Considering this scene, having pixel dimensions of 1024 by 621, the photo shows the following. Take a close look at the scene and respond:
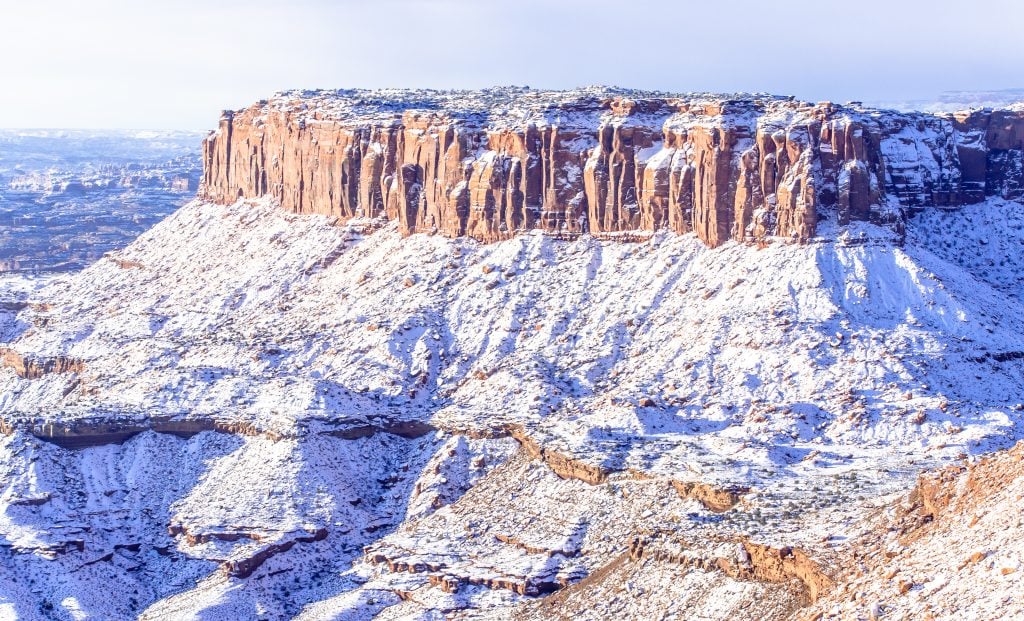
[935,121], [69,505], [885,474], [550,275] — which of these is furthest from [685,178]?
[69,505]

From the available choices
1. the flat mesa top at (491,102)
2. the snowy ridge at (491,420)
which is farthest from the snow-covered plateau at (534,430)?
the flat mesa top at (491,102)

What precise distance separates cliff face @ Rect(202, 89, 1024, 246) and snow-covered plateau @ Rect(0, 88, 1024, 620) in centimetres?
179

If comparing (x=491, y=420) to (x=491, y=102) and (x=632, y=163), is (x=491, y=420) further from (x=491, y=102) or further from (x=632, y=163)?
(x=491, y=102)

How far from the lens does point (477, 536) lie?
92.1 meters

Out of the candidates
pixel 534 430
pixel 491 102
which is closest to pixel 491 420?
pixel 534 430

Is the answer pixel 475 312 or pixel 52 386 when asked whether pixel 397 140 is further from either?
pixel 52 386

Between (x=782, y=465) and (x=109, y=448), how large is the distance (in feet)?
137

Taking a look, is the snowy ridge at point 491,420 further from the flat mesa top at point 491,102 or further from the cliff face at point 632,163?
the flat mesa top at point 491,102

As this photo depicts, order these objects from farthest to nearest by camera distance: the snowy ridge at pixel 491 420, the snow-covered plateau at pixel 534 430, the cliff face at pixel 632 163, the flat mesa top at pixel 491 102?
1. the flat mesa top at pixel 491 102
2. the cliff face at pixel 632 163
3. the snowy ridge at pixel 491 420
4. the snow-covered plateau at pixel 534 430

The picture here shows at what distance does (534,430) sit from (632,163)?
28448mm

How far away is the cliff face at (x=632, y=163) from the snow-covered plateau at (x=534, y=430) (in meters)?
1.79

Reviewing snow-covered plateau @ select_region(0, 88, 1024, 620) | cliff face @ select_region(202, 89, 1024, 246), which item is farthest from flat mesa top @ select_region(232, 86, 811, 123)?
snow-covered plateau @ select_region(0, 88, 1024, 620)

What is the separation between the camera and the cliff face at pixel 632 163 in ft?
385

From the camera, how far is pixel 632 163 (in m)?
Answer: 124
